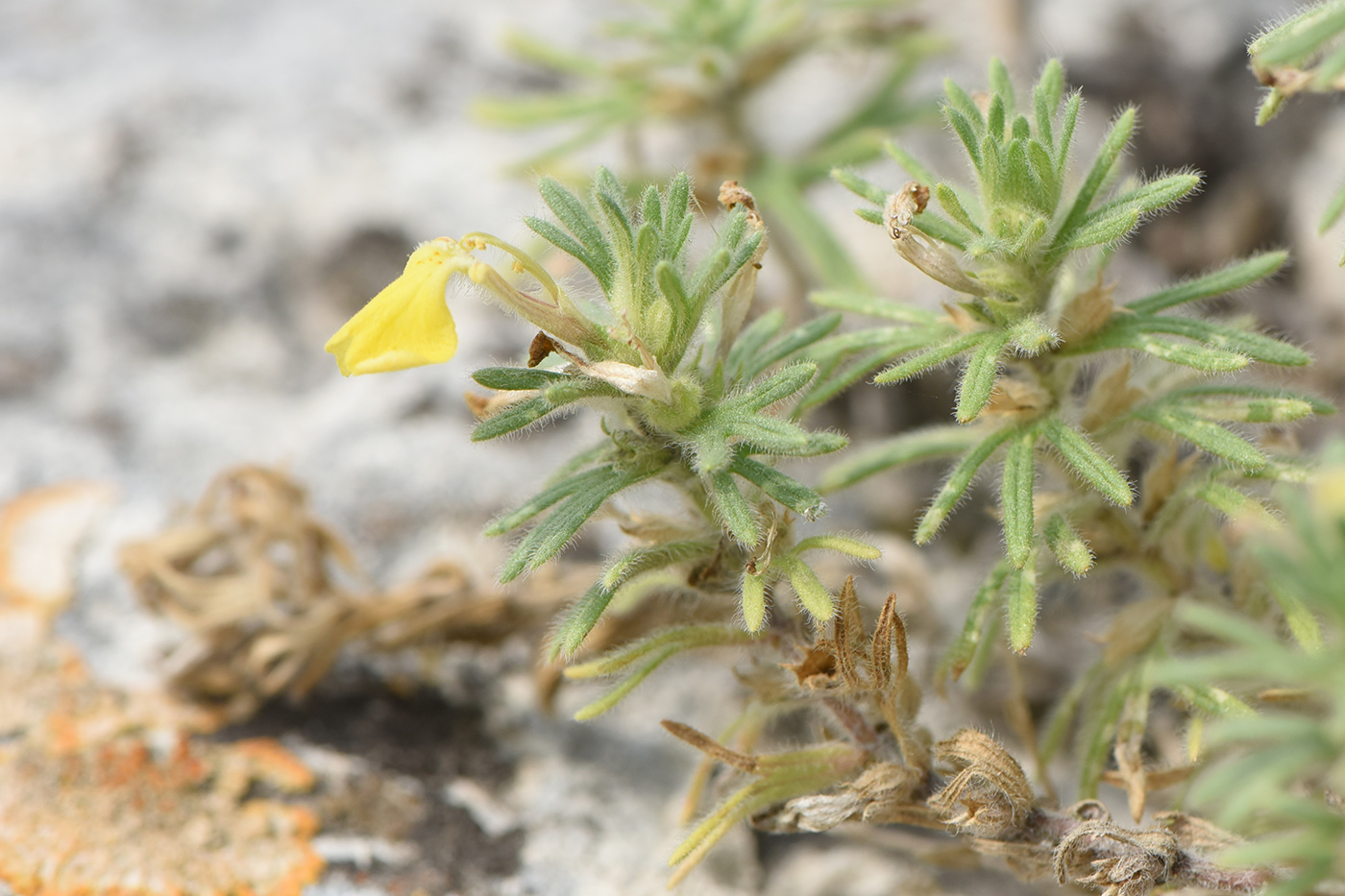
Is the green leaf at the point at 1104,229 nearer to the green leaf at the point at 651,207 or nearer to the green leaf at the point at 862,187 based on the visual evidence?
the green leaf at the point at 862,187

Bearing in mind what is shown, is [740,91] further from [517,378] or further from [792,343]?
[517,378]

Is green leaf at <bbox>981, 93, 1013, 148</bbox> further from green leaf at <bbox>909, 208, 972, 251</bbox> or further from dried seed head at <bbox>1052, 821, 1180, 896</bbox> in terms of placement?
dried seed head at <bbox>1052, 821, 1180, 896</bbox>

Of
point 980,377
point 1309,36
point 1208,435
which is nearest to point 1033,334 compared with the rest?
point 980,377

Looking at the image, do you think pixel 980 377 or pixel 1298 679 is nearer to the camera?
pixel 1298 679

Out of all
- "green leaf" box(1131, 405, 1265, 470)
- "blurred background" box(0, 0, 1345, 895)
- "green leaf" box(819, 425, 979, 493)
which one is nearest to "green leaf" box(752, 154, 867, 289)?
"blurred background" box(0, 0, 1345, 895)

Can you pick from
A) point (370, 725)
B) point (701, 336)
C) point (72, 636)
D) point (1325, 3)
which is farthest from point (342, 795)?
point (1325, 3)

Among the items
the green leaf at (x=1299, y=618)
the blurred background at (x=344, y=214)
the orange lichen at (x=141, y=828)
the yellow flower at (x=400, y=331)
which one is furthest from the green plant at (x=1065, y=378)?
the orange lichen at (x=141, y=828)
